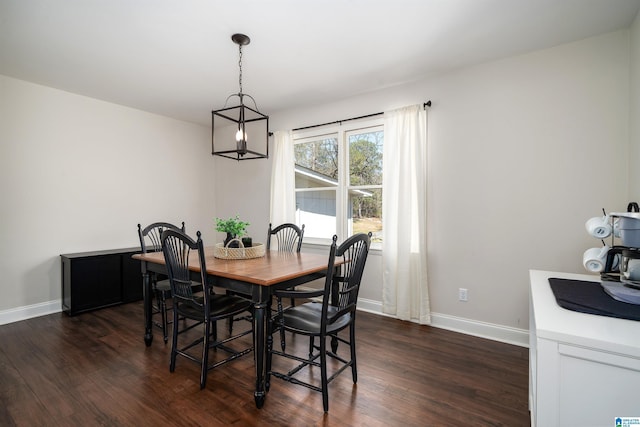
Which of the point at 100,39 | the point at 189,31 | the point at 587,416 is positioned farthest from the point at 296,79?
the point at 587,416

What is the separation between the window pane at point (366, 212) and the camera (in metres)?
3.66

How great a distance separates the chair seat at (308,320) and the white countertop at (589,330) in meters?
1.09

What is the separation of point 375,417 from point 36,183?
4163 mm

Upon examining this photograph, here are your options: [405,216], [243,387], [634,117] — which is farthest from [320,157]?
[634,117]

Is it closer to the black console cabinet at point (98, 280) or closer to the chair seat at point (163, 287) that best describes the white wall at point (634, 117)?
the chair seat at point (163, 287)

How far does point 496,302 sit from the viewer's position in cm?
Answer: 287

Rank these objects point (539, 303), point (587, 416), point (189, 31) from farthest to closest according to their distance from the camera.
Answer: point (189, 31) < point (539, 303) < point (587, 416)

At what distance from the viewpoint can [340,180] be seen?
152 inches

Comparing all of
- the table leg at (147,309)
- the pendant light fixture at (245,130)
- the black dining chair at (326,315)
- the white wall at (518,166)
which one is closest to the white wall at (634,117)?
the white wall at (518,166)

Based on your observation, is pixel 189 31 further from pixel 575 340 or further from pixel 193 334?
pixel 575 340

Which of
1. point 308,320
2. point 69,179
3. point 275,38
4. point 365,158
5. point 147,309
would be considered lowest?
point 147,309

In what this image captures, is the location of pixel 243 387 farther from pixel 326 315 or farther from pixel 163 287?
pixel 163 287

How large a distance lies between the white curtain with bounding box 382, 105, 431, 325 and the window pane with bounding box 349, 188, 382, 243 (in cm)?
22

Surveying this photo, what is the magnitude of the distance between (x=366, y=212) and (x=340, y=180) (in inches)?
20.7
